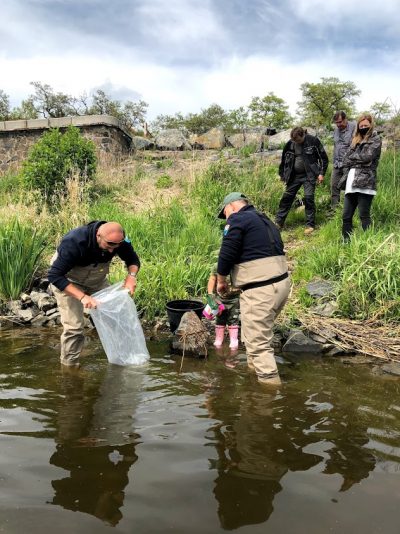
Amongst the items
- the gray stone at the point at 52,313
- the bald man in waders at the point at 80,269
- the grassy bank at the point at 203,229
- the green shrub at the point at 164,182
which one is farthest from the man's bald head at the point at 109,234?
the green shrub at the point at 164,182

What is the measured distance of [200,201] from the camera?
8.95m

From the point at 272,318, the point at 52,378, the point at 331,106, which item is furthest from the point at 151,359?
the point at 331,106

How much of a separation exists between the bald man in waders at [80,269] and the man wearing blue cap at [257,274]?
0.95m

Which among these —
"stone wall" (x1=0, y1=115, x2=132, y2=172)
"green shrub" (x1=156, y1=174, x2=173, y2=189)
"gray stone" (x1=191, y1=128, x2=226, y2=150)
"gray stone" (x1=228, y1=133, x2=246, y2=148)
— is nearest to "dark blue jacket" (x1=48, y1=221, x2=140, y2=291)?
"green shrub" (x1=156, y1=174, x2=173, y2=189)

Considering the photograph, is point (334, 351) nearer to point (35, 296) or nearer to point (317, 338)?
point (317, 338)

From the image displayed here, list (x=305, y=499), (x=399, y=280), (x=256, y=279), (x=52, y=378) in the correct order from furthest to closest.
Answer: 1. (x=399, y=280)
2. (x=52, y=378)
3. (x=256, y=279)
4. (x=305, y=499)

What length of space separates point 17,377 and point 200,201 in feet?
19.0

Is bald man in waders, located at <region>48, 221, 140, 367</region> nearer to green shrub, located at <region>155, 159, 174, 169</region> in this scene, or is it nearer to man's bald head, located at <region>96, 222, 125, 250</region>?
man's bald head, located at <region>96, 222, 125, 250</region>

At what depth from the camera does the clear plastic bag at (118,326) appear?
155 inches

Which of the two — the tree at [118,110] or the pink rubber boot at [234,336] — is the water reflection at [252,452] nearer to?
the pink rubber boot at [234,336]

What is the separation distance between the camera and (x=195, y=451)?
265 cm

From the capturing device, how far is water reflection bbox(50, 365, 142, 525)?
7.09 ft

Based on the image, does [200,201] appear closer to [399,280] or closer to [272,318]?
[399,280]

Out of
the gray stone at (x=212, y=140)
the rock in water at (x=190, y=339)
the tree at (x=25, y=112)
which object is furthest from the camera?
the tree at (x=25, y=112)
